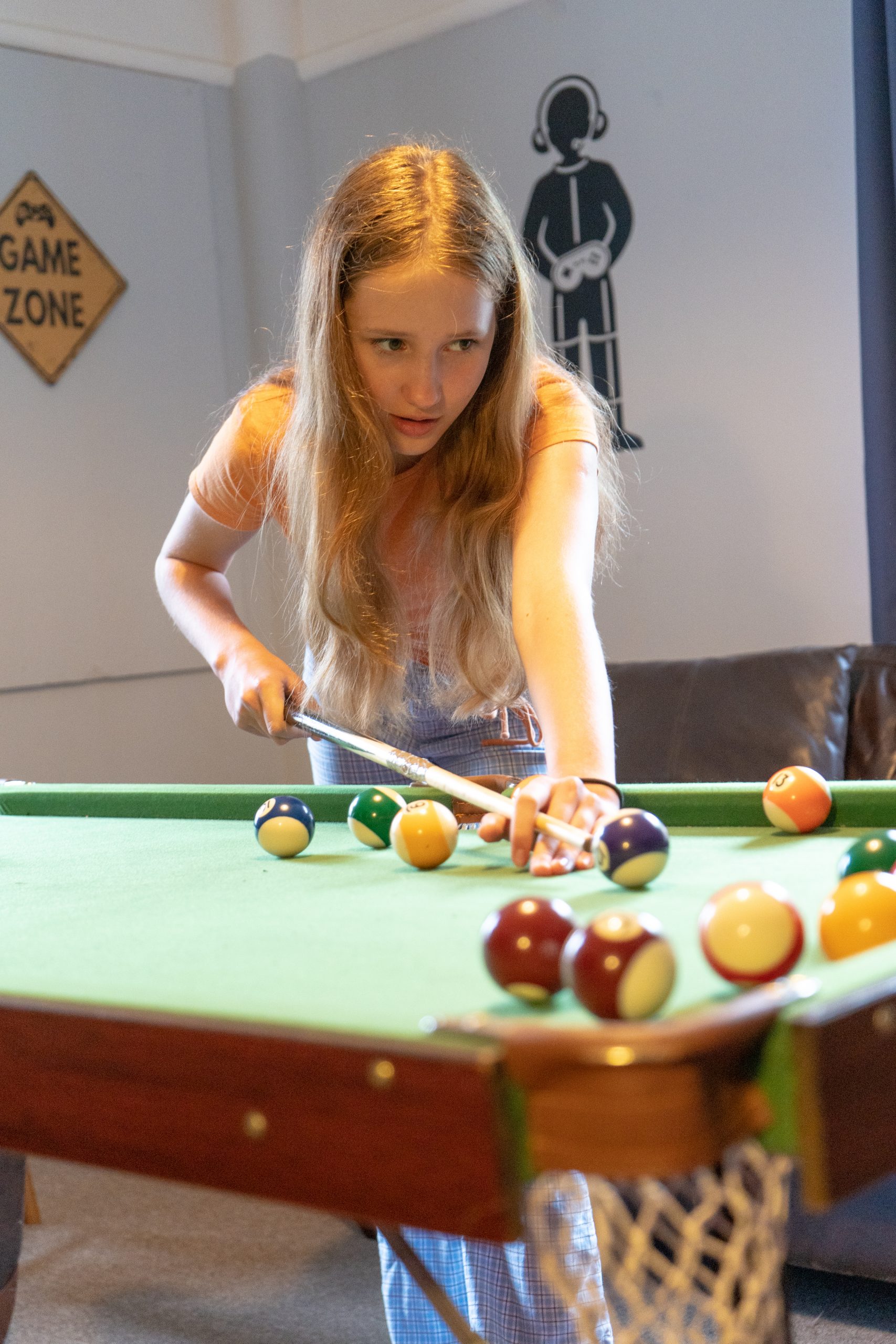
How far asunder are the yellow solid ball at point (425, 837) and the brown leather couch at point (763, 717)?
144cm

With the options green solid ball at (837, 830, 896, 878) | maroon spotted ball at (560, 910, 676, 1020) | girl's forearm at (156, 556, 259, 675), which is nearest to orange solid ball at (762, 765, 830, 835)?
green solid ball at (837, 830, 896, 878)

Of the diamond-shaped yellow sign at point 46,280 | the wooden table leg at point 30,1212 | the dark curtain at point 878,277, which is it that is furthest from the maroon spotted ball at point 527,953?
the diamond-shaped yellow sign at point 46,280

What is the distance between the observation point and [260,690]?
1835mm

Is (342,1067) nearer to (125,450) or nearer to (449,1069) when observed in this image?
(449,1069)

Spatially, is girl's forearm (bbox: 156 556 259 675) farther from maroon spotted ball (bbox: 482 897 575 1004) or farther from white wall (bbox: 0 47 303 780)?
white wall (bbox: 0 47 303 780)

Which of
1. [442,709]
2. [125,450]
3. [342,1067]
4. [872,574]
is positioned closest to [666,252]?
[872,574]

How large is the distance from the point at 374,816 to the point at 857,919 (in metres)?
0.69

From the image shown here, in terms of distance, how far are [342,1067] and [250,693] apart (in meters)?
1.15

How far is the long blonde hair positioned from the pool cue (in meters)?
0.10

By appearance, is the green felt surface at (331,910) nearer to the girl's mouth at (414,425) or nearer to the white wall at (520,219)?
the girl's mouth at (414,425)

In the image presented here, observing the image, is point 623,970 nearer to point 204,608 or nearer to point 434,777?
point 434,777

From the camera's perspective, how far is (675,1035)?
64cm

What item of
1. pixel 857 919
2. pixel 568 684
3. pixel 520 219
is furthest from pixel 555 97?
pixel 857 919

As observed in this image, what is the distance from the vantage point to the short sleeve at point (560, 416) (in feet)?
5.95
